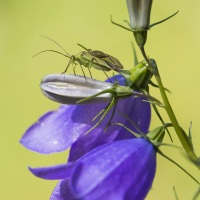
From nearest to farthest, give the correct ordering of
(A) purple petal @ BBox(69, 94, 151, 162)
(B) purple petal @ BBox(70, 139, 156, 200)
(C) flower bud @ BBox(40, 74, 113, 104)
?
1. (B) purple petal @ BBox(70, 139, 156, 200)
2. (C) flower bud @ BBox(40, 74, 113, 104)
3. (A) purple petal @ BBox(69, 94, 151, 162)

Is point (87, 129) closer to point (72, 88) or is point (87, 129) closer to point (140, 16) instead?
point (72, 88)

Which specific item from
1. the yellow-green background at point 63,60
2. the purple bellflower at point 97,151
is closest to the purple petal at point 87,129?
the purple bellflower at point 97,151

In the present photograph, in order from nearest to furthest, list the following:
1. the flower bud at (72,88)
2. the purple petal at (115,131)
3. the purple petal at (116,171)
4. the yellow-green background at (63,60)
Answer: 1. the purple petal at (116,171)
2. the flower bud at (72,88)
3. the purple petal at (115,131)
4. the yellow-green background at (63,60)

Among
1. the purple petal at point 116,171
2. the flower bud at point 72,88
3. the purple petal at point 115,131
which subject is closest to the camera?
the purple petal at point 116,171

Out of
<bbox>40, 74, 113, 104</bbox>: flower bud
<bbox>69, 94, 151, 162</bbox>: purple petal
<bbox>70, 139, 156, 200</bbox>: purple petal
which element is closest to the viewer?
<bbox>70, 139, 156, 200</bbox>: purple petal

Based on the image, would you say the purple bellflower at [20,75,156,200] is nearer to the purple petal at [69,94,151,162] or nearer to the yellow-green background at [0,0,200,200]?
the purple petal at [69,94,151,162]

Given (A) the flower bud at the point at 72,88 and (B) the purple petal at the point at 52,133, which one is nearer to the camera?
(A) the flower bud at the point at 72,88

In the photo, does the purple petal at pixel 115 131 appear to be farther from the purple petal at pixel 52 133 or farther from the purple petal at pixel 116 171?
the purple petal at pixel 116 171

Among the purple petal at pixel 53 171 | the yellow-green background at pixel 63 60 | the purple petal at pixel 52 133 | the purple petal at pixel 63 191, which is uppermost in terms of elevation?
the purple petal at pixel 53 171

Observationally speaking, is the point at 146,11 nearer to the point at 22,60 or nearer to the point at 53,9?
the point at 22,60

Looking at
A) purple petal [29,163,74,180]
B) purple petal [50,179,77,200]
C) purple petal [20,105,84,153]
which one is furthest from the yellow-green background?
purple petal [29,163,74,180]
